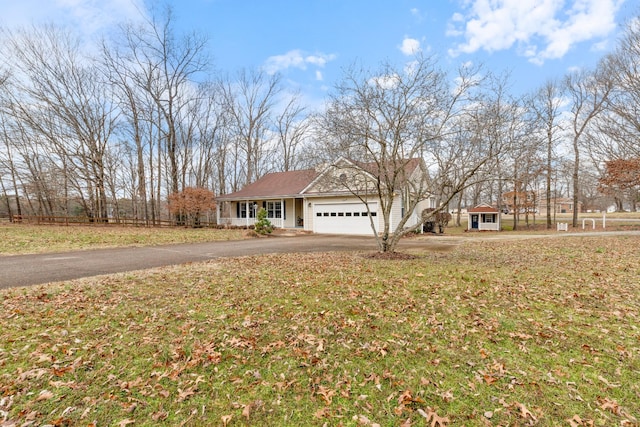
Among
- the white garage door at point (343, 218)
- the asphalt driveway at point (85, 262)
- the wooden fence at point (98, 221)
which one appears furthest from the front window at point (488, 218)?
the wooden fence at point (98, 221)

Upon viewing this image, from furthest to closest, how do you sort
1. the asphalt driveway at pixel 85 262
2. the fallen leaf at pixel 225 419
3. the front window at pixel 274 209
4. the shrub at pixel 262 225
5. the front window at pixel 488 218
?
the front window at pixel 274 209 < the front window at pixel 488 218 < the shrub at pixel 262 225 < the asphalt driveway at pixel 85 262 < the fallen leaf at pixel 225 419

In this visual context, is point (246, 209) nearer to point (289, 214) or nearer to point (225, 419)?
point (289, 214)

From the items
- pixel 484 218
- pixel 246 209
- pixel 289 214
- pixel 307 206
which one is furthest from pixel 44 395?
pixel 484 218

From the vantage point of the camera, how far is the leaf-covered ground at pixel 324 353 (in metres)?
2.64

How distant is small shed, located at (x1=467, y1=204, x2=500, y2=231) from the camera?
77.1ft

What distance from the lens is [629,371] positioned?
3146 mm

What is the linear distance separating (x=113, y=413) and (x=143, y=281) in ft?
14.5

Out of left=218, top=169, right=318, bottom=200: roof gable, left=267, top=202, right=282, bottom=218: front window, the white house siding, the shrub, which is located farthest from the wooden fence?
the shrub

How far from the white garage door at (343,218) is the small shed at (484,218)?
9944 millimetres

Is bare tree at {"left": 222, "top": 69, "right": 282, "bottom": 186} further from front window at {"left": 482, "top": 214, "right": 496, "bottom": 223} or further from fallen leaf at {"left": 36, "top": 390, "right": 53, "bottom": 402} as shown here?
fallen leaf at {"left": 36, "top": 390, "right": 53, "bottom": 402}

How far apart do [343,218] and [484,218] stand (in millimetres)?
11831

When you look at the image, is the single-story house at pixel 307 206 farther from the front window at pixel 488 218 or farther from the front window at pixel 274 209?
the front window at pixel 488 218

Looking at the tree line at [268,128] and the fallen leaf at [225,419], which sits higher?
the tree line at [268,128]

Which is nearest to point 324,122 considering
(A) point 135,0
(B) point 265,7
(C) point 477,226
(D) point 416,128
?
(D) point 416,128
